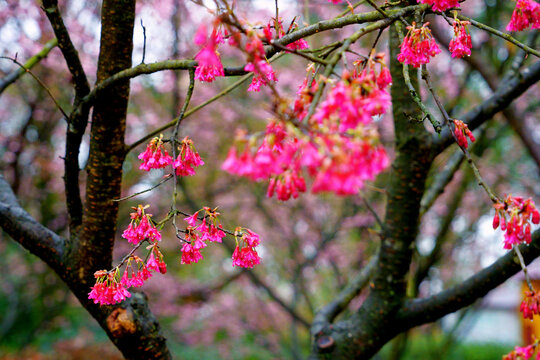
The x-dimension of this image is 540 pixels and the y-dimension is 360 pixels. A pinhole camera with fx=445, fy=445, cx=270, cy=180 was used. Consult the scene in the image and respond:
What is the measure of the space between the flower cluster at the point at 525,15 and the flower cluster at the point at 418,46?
285 mm

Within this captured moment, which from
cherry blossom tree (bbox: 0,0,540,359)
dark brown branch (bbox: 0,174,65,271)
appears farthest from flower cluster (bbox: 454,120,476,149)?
dark brown branch (bbox: 0,174,65,271)

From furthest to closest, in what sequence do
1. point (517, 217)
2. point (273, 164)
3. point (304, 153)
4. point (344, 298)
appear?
point (344, 298), point (517, 217), point (273, 164), point (304, 153)

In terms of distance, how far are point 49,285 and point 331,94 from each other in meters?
7.21

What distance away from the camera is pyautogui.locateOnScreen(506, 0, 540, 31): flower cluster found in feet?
4.06

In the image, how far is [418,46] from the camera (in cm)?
118

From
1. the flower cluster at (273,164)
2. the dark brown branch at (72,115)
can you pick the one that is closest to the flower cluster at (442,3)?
the flower cluster at (273,164)

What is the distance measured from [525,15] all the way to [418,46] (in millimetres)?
356

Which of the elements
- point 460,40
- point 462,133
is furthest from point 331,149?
point 460,40

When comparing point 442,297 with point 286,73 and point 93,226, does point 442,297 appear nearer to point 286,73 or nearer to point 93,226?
point 93,226

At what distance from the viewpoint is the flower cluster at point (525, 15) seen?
124cm

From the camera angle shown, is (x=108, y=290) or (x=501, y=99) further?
(x=501, y=99)

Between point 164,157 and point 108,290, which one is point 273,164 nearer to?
point 164,157

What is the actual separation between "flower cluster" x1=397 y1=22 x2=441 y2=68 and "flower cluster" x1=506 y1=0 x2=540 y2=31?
285mm

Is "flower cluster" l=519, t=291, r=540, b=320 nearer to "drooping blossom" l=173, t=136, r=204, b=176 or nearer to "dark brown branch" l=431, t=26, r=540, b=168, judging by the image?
"drooping blossom" l=173, t=136, r=204, b=176
